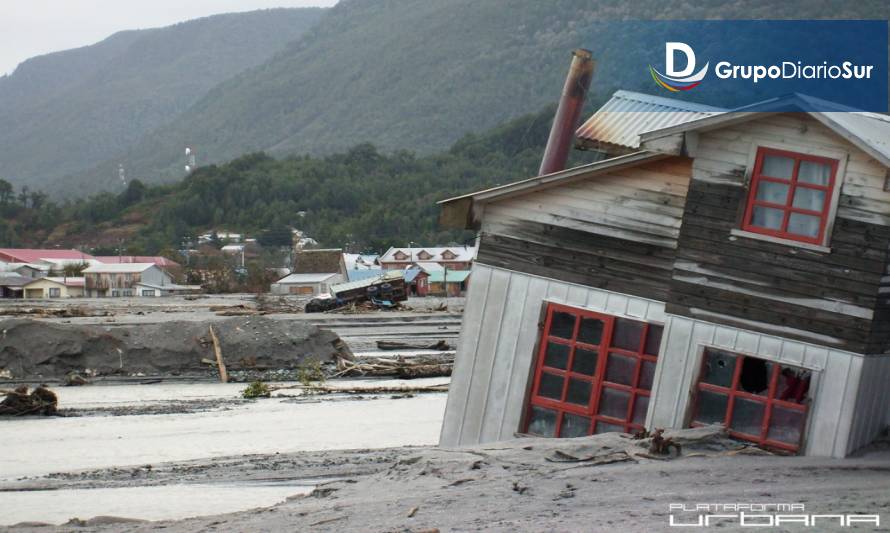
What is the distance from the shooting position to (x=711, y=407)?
13367mm

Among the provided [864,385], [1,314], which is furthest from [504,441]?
[1,314]

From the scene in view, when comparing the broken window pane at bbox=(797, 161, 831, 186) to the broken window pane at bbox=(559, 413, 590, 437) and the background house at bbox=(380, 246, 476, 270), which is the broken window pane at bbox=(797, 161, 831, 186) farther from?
the background house at bbox=(380, 246, 476, 270)

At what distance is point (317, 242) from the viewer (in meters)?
164

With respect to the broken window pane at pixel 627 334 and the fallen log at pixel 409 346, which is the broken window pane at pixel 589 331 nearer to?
the broken window pane at pixel 627 334

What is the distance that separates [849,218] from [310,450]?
9.57 m

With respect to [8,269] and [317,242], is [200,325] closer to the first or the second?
[8,269]

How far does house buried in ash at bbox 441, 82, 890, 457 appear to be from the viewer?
12758 mm

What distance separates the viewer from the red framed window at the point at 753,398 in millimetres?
12969

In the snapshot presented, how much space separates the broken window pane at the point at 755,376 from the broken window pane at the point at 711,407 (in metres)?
0.27

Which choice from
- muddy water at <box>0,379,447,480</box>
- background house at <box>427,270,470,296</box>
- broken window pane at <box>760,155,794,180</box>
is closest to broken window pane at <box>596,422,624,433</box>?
broken window pane at <box>760,155,794,180</box>

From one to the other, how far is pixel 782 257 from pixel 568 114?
5899mm

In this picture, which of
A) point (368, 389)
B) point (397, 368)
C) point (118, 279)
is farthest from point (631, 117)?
point (118, 279)

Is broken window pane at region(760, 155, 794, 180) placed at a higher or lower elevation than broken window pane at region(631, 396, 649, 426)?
higher

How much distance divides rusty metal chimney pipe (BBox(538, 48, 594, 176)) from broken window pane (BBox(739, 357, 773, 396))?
213 inches
